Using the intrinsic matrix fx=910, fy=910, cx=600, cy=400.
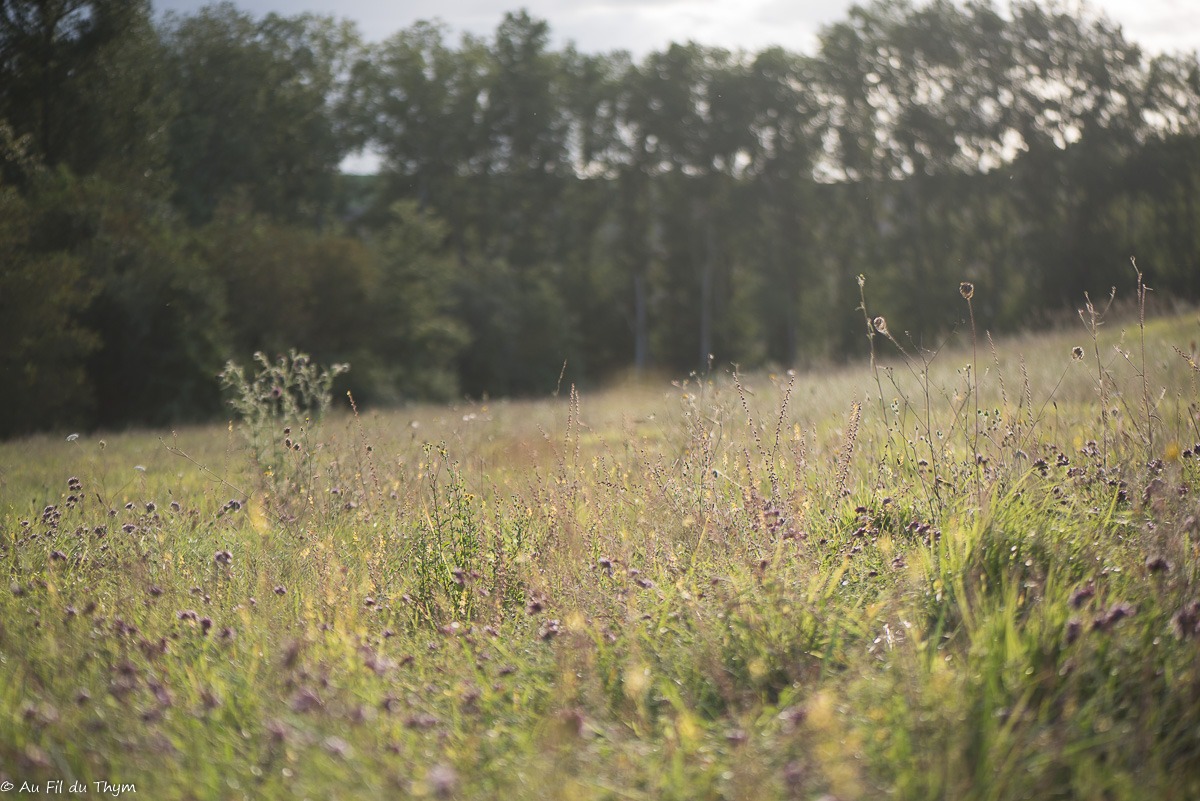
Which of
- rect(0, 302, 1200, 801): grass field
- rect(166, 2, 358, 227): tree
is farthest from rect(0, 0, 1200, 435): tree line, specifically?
rect(0, 302, 1200, 801): grass field

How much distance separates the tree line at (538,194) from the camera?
18203mm

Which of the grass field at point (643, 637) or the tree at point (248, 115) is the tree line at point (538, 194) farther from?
the grass field at point (643, 637)

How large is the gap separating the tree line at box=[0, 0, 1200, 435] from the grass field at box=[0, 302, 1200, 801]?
13.4 m

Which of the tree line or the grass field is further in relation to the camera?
the tree line

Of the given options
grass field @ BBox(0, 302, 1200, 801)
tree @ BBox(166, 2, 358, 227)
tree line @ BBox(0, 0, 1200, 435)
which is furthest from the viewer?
tree @ BBox(166, 2, 358, 227)

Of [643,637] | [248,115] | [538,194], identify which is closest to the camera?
[643,637]

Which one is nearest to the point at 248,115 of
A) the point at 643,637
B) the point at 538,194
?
the point at 538,194

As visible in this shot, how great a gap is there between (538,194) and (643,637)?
122 feet

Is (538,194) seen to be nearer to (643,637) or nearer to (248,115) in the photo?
(248,115)

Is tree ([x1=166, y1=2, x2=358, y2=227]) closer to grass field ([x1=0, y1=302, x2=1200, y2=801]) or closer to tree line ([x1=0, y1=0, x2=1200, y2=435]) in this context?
tree line ([x1=0, y1=0, x2=1200, y2=435])

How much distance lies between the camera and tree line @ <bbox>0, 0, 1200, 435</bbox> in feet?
59.7

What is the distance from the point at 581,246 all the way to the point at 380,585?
36204mm

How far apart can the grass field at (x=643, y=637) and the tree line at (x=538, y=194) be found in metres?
13.4

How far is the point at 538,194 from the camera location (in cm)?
3888
